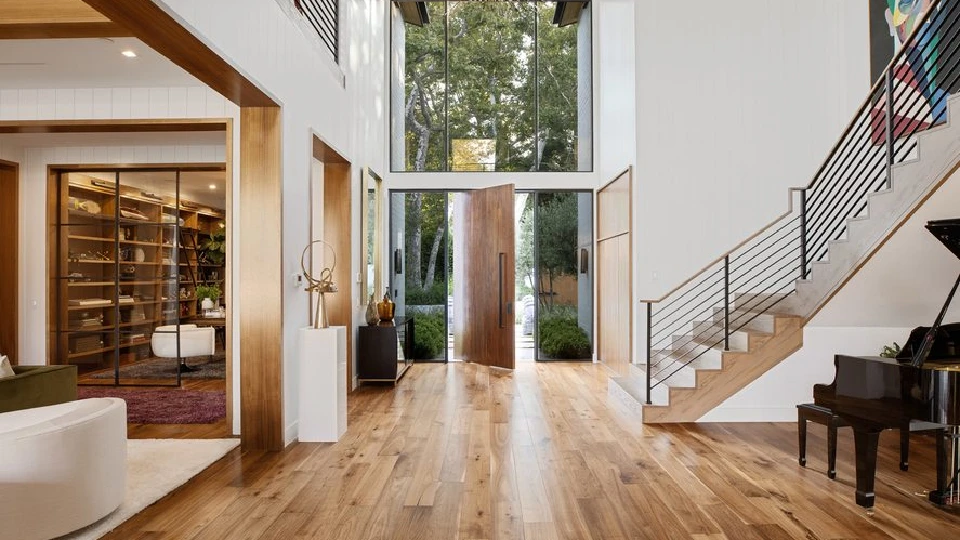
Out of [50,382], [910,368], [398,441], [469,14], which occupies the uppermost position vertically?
[469,14]

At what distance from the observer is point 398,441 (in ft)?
14.8

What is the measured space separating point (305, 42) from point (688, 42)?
4309mm

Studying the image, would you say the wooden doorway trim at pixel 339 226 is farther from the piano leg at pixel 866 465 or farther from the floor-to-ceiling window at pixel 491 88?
the piano leg at pixel 866 465

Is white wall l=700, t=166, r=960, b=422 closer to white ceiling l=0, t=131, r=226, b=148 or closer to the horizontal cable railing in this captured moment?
the horizontal cable railing

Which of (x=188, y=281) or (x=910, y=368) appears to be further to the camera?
(x=188, y=281)

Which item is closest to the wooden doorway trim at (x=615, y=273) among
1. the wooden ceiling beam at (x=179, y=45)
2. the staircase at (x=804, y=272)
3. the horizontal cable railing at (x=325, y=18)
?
the staircase at (x=804, y=272)

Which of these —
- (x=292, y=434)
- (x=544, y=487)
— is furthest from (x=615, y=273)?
(x=292, y=434)

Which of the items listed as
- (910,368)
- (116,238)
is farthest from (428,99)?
(910,368)

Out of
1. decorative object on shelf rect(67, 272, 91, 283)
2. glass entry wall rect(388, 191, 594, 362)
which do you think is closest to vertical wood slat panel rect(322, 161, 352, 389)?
glass entry wall rect(388, 191, 594, 362)

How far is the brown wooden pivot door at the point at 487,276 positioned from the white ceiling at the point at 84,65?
4.24 meters

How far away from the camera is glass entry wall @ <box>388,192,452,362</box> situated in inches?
342

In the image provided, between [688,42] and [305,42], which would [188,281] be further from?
[688,42]

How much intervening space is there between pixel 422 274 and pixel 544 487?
5.48m

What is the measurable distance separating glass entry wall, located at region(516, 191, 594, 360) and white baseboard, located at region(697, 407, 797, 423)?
343cm
